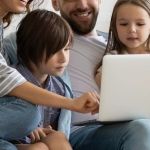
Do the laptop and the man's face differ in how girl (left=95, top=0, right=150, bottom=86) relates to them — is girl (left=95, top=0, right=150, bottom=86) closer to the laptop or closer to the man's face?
the man's face

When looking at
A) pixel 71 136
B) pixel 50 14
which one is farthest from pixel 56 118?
pixel 50 14

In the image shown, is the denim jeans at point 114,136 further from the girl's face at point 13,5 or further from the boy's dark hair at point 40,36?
the girl's face at point 13,5

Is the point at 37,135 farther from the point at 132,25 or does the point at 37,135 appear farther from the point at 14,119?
the point at 132,25

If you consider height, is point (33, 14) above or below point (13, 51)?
above

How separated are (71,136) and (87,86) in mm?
194

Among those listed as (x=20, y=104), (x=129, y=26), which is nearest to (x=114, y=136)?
(x=20, y=104)

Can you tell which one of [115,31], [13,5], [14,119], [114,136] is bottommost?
[114,136]

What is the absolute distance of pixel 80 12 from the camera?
55.5 inches

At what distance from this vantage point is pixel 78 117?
122 cm

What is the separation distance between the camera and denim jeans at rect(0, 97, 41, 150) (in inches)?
33.8

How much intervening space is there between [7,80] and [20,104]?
0.22ft

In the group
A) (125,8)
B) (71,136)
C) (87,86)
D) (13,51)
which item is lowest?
(71,136)

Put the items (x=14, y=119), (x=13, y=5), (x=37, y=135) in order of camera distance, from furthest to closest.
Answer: (x=13, y=5) → (x=37, y=135) → (x=14, y=119)

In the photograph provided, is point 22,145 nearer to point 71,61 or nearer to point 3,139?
point 3,139
